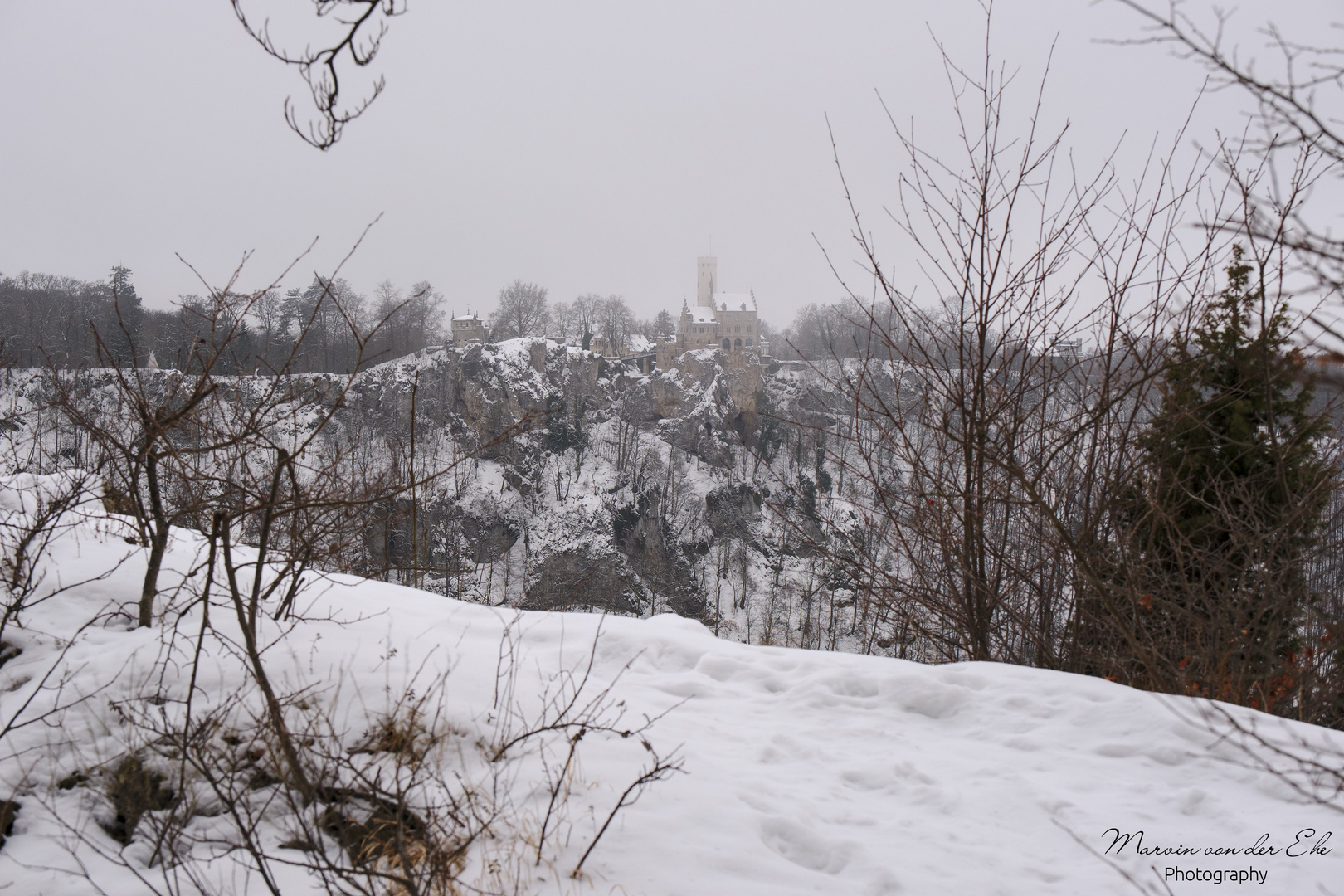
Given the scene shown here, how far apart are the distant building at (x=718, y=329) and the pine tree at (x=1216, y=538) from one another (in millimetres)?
44854

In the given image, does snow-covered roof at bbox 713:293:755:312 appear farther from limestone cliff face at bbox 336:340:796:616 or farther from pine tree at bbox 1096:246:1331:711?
pine tree at bbox 1096:246:1331:711

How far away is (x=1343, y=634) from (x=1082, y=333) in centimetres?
232

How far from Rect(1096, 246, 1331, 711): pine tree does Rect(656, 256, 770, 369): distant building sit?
147 ft

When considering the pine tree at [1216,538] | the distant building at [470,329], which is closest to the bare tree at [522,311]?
the distant building at [470,329]

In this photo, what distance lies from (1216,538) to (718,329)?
160 feet

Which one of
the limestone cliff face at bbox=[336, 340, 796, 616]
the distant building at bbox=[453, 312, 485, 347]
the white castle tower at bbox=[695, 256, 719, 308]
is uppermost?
the white castle tower at bbox=[695, 256, 719, 308]

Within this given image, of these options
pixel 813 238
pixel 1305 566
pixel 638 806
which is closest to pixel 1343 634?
pixel 638 806

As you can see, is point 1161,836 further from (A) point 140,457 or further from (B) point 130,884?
(A) point 140,457

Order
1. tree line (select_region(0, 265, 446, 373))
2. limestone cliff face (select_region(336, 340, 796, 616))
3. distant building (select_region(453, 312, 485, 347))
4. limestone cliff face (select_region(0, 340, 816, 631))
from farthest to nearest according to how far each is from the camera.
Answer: distant building (select_region(453, 312, 485, 347)) → limestone cliff face (select_region(336, 340, 796, 616)) → limestone cliff face (select_region(0, 340, 816, 631)) → tree line (select_region(0, 265, 446, 373))

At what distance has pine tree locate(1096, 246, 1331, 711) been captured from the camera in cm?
333

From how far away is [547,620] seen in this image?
411cm

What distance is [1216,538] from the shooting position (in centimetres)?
591

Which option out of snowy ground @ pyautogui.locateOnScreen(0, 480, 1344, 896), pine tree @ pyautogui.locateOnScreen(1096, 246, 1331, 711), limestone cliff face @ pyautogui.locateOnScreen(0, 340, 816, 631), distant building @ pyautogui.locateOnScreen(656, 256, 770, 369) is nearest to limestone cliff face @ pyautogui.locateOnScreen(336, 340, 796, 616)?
limestone cliff face @ pyautogui.locateOnScreen(0, 340, 816, 631)

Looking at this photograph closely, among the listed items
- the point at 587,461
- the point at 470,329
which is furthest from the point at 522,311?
the point at 587,461
